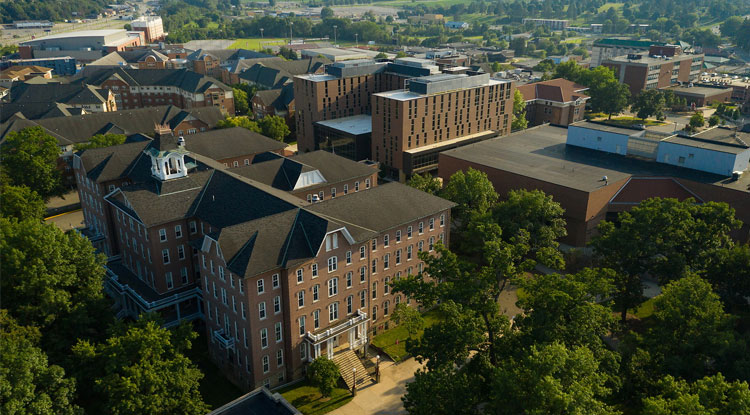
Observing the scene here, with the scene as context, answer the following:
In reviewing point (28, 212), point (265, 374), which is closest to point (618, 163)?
point (265, 374)

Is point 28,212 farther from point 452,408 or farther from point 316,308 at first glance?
point 452,408

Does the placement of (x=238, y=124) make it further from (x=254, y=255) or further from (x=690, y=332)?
(x=690, y=332)

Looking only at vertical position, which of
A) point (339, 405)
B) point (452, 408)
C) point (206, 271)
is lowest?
point (339, 405)

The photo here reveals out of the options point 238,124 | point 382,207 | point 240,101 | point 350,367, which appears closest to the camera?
point 350,367

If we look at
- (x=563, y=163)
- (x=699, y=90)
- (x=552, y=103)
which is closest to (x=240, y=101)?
(x=552, y=103)

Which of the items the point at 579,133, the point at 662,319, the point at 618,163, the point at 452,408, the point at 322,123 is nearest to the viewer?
the point at 452,408

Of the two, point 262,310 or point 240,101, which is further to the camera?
point 240,101

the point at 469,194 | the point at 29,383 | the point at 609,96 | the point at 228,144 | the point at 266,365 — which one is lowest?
the point at 266,365

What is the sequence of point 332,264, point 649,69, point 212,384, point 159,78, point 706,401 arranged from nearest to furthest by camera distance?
point 706,401
point 332,264
point 212,384
point 159,78
point 649,69

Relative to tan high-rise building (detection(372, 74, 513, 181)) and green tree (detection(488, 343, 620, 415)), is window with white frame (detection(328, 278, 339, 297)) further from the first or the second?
tan high-rise building (detection(372, 74, 513, 181))
